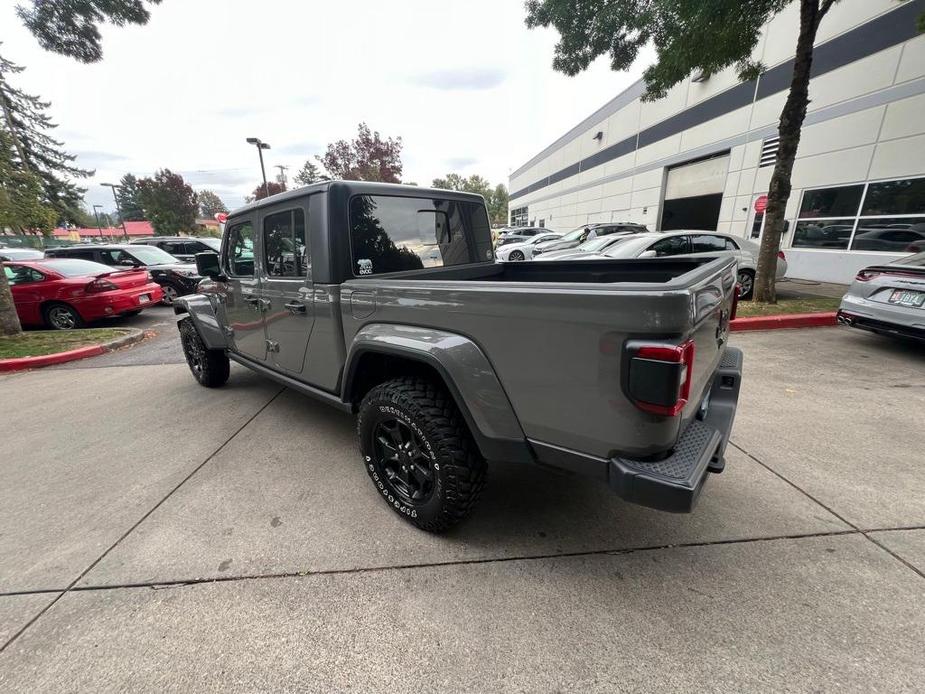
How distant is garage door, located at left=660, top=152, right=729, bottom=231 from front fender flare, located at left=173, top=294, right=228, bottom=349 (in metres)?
17.4

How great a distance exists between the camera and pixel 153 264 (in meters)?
9.77

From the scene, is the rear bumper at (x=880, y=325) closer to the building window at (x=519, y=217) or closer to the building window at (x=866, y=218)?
the building window at (x=866, y=218)

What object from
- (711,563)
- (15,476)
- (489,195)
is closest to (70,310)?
(15,476)

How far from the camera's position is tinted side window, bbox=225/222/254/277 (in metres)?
3.45

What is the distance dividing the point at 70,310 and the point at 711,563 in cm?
1046

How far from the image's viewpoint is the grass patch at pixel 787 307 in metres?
6.77

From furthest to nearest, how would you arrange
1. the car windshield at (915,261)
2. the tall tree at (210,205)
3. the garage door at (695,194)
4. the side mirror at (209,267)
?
1. the tall tree at (210,205)
2. the garage door at (695,194)
3. the car windshield at (915,261)
4. the side mirror at (209,267)

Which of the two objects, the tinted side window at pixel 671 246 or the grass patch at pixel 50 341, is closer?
the grass patch at pixel 50 341

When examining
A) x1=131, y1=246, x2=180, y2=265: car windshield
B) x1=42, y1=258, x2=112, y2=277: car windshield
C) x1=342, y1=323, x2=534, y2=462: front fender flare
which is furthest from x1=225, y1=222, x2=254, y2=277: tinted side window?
x1=131, y1=246, x2=180, y2=265: car windshield

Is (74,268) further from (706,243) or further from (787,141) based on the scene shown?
(787,141)

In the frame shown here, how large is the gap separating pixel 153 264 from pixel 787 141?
1349cm

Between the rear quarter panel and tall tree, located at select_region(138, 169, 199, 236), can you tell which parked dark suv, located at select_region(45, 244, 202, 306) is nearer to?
the rear quarter panel

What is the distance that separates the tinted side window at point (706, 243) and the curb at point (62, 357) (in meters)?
10.4

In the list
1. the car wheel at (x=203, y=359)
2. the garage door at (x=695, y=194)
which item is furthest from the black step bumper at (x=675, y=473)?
the garage door at (x=695, y=194)
